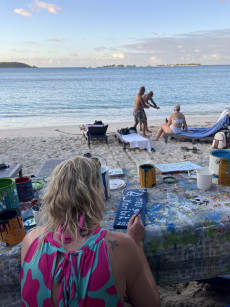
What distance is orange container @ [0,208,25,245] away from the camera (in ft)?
4.65

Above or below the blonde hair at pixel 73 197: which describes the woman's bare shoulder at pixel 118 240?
below

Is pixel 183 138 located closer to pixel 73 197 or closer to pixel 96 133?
pixel 96 133

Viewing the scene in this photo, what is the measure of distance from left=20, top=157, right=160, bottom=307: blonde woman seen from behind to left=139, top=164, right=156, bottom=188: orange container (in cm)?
89

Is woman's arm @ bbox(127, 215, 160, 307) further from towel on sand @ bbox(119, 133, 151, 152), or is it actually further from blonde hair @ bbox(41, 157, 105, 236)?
towel on sand @ bbox(119, 133, 151, 152)

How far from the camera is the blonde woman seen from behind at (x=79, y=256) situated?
0.99 metres

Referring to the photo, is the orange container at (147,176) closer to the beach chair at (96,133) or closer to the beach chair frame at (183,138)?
the beach chair at (96,133)

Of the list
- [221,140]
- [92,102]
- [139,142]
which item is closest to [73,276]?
[139,142]

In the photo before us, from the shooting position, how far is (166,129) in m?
8.18

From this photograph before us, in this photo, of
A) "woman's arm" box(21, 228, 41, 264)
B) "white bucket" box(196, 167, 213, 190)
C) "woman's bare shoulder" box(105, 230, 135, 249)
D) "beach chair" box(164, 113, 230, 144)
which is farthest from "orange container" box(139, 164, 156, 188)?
"beach chair" box(164, 113, 230, 144)

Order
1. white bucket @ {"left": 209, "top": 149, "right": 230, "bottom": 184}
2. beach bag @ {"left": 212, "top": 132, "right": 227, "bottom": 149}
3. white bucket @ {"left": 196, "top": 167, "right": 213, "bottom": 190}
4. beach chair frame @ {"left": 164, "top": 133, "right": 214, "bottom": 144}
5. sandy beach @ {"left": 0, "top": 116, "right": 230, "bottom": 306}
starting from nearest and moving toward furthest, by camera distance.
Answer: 1. white bucket @ {"left": 196, "top": 167, "right": 213, "bottom": 190}
2. white bucket @ {"left": 209, "top": 149, "right": 230, "bottom": 184}
3. sandy beach @ {"left": 0, "top": 116, "right": 230, "bottom": 306}
4. beach bag @ {"left": 212, "top": 132, "right": 227, "bottom": 149}
5. beach chair frame @ {"left": 164, "top": 133, "right": 214, "bottom": 144}

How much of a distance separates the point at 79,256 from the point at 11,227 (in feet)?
2.02

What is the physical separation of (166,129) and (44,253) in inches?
296

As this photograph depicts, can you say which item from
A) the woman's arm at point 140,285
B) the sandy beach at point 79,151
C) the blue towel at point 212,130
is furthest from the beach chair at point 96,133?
the woman's arm at point 140,285

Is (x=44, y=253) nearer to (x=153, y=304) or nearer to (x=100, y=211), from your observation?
(x=100, y=211)
